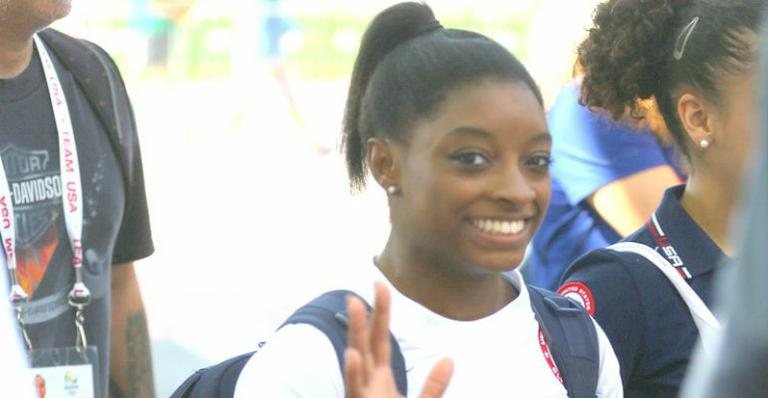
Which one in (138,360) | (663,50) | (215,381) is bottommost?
(138,360)

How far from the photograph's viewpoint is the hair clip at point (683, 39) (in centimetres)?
332

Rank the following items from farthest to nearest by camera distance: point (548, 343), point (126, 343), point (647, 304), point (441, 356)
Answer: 1. point (126, 343)
2. point (647, 304)
3. point (548, 343)
4. point (441, 356)

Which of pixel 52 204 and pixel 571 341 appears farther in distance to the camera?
pixel 52 204

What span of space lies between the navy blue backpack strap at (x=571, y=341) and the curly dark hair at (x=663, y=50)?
658 mm

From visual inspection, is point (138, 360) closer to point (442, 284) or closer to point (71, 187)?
point (71, 187)

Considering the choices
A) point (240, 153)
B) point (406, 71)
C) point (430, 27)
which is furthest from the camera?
point (240, 153)

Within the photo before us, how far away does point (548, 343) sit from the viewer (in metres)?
2.75

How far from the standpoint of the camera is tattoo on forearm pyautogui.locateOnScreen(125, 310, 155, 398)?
3.56 meters

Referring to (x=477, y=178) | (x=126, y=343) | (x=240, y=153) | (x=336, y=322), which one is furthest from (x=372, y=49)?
(x=240, y=153)

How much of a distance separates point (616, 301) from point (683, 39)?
57 centimetres

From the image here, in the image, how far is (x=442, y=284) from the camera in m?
2.77

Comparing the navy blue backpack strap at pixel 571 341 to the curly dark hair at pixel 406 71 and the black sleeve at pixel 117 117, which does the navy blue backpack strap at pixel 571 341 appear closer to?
the curly dark hair at pixel 406 71

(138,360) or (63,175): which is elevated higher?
(63,175)

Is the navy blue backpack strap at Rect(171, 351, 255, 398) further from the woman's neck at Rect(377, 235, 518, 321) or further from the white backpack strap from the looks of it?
the white backpack strap
